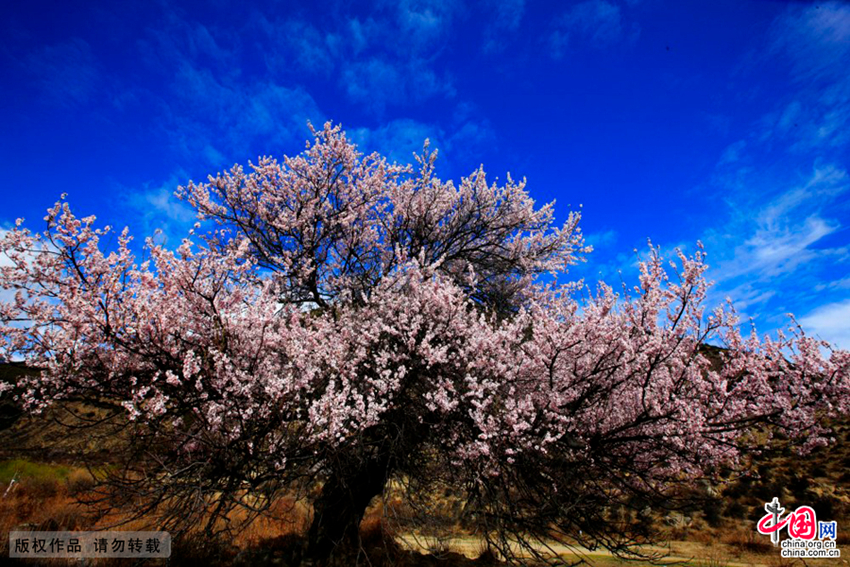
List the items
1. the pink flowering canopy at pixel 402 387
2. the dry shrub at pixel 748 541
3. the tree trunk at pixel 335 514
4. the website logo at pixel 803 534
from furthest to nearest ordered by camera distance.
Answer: the dry shrub at pixel 748 541 < the website logo at pixel 803 534 < the tree trunk at pixel 335 514 < the pink flowering canopy at pixel 402 387

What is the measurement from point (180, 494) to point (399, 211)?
23.3 ft

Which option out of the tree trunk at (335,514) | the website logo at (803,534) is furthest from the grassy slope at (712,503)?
the tree trunk at (335,514)

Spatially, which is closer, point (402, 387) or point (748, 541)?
point (402, 387)

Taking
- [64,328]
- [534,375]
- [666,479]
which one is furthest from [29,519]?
[666,479]

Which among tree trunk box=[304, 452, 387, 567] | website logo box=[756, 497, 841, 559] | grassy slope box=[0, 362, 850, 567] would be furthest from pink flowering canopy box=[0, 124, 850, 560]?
website logo box=[756, 497, 841, 559]

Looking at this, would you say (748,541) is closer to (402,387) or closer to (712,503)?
(712,503)

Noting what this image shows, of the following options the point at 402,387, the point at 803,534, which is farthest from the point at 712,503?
the point at 402,387

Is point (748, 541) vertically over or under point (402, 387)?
under

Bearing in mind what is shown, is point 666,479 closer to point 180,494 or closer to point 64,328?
point 180,494

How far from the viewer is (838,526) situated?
12984 mm

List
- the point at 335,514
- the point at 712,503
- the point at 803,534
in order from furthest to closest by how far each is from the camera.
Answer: the point at 803,534, the point at 712,503, the point at 335,514

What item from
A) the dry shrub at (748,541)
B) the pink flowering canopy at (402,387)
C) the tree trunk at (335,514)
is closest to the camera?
the pink flowering canopy at (402,387)

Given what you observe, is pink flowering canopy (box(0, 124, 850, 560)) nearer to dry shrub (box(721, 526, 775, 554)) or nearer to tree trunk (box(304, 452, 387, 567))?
tree trunk (box(304, 452, 387, 567))

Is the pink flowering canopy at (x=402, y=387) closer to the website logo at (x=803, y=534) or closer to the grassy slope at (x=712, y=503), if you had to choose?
the grassy slope at (x=712, y=503)
